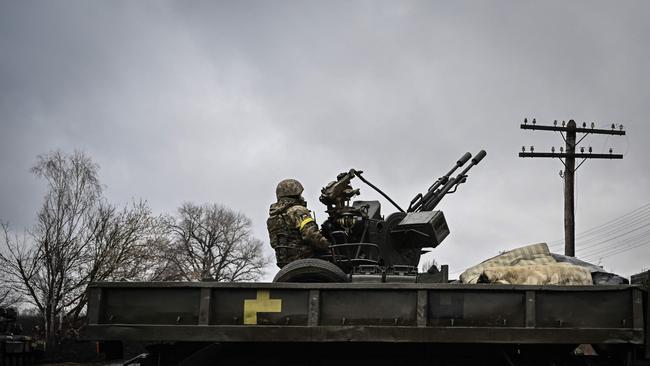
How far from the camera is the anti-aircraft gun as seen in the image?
748cm

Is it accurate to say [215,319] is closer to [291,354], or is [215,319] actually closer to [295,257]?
[291,354]

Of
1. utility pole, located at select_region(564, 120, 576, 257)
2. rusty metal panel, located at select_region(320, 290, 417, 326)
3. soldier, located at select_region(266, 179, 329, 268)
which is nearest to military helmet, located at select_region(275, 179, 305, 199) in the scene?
soldier, located at select_region(266, 179, 329, 268)

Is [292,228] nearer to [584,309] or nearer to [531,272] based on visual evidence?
[531,272]

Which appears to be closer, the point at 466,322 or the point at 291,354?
the point at 466,322

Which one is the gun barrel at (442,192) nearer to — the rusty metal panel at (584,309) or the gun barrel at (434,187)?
the gun barrel at (434,187)

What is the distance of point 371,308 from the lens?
16.8ft

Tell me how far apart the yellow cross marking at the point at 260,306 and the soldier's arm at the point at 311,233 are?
5.92 feet

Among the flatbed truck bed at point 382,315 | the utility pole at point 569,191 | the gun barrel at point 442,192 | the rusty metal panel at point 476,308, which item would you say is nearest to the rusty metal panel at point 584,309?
the flatbed truck bed at point 382,315

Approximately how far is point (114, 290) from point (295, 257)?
2.26 meters

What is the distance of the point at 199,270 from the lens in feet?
145

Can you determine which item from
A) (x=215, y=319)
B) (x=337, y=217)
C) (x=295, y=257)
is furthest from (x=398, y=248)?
(x=215, y=319)

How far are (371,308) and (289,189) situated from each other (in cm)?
258

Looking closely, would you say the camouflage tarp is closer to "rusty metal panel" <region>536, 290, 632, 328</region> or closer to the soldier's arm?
"rusty metal panel" <region>536, 290, 632, 328</region>

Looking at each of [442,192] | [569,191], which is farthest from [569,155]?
[442,192]
